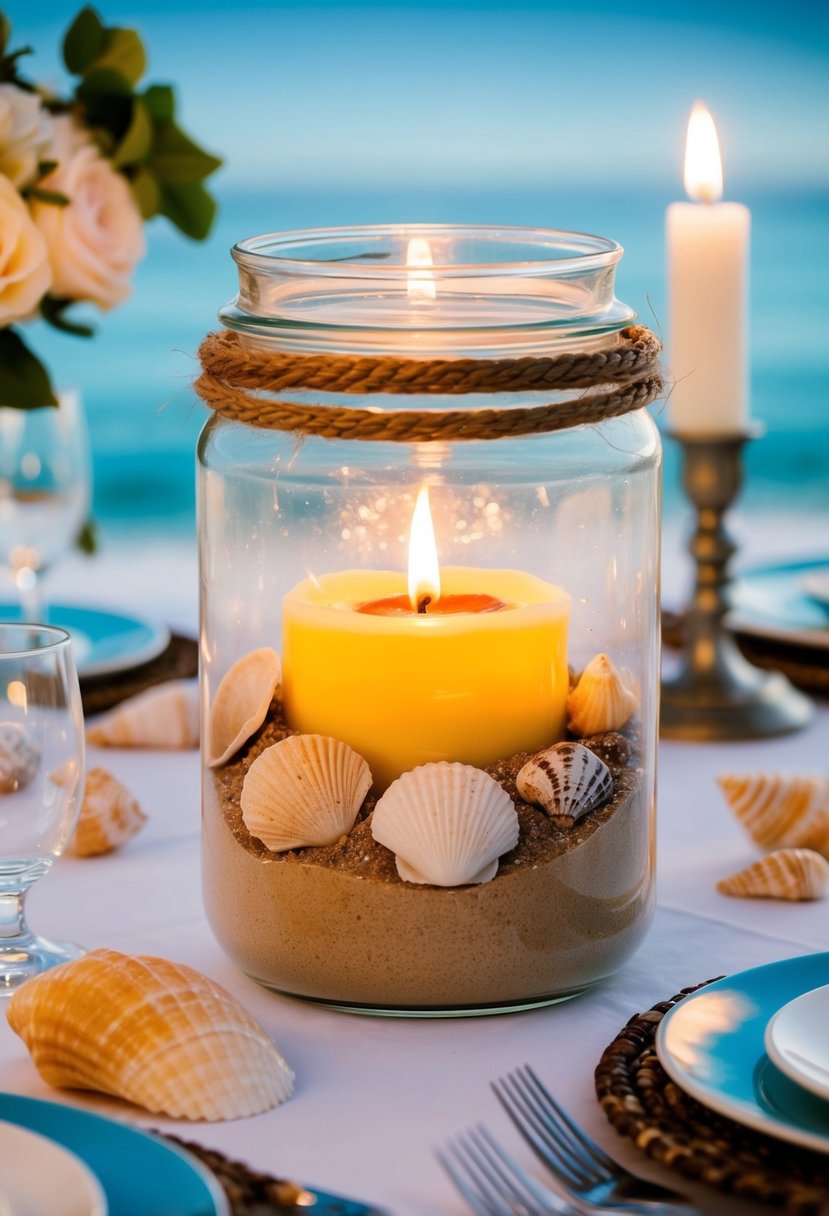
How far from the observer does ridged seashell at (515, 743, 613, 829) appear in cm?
78

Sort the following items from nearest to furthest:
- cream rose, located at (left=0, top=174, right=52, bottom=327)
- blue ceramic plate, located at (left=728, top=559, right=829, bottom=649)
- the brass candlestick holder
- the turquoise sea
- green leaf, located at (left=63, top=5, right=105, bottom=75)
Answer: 1. cream rose, located at (left=0, top=174, right=52, bottom=327)
2. green leaf, located at (left=63, top=5, right=105, bottom=75)
3. the brass candlestick holder
4. blue ceramic plate, located at (left=728, top=559, right=829, bottom=649)
5. the turquoise sea

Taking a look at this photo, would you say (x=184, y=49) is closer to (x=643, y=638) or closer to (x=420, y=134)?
(x=420, y=134)

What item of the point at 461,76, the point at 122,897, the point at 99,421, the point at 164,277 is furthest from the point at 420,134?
the point at 122,897

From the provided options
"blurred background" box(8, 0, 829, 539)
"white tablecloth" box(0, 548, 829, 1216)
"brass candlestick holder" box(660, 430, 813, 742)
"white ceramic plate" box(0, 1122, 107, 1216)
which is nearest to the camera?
"white ceramic plate" box(0, 1122, 107, 1216)

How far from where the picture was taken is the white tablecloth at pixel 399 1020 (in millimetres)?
655

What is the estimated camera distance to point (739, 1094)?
0.61 metres

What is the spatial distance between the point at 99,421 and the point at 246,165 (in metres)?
2.03

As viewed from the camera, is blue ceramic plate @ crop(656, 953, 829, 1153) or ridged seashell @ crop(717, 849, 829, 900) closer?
blue ceramic plate @ crop(656, 953, 829, 1153)

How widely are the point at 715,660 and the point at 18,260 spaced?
2.21 feet

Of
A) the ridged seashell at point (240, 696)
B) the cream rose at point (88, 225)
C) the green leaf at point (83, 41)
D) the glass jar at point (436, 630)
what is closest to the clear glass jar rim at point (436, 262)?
the glass jar at point (436, 630)

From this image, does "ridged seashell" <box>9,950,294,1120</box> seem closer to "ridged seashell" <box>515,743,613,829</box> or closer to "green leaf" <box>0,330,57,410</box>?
"ridged seashell" <box>515,743,613,829</box>

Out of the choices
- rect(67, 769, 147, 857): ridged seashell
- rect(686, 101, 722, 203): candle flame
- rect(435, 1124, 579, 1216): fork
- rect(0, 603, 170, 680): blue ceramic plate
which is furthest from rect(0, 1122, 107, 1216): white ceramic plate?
rect(686, 101, 722, 203): candle flame

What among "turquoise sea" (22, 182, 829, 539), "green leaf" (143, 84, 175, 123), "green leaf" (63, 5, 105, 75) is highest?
"green leaf" (63, 5, 105, 75)

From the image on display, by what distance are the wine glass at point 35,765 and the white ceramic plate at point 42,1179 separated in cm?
24
